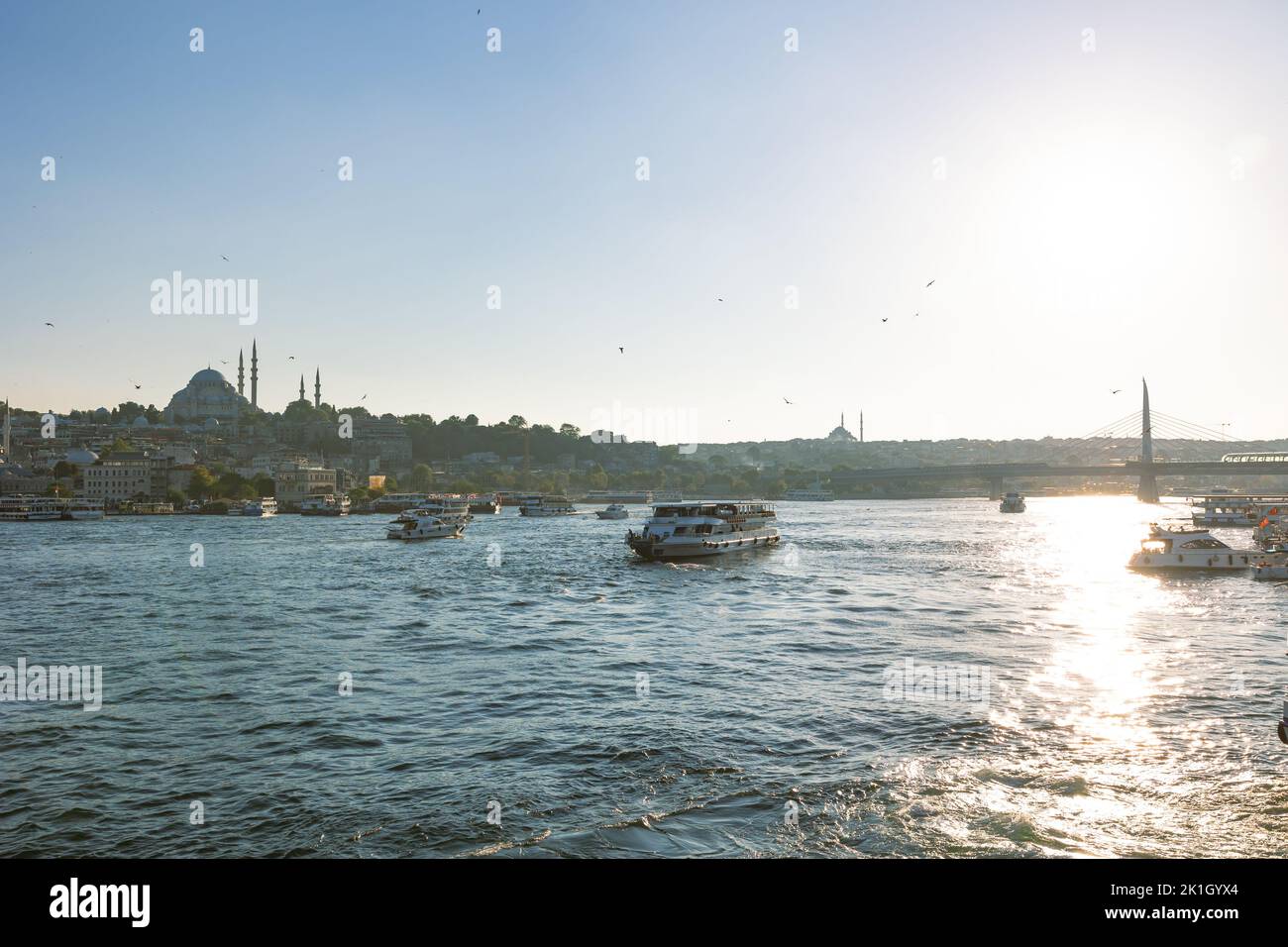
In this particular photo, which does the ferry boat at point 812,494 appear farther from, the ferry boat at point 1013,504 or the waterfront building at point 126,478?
the waterfront building at point 126,478

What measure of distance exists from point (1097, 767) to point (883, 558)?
33.0m

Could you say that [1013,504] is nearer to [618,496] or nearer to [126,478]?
[618,496]

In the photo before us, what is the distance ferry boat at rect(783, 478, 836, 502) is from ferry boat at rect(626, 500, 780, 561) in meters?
90.4

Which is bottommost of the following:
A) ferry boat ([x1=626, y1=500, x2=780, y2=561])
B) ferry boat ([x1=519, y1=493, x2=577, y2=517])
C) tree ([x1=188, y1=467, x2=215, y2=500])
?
ferry boat ([x1=519, y1=493, x2=577, y2=517])

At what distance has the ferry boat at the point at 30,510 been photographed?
276 feet

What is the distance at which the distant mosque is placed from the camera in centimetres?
17725

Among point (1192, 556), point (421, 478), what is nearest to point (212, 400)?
point (421, 478)

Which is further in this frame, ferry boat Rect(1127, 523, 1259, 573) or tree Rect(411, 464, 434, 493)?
tree Rect(411, 464, 434, 493)

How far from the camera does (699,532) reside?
151ft

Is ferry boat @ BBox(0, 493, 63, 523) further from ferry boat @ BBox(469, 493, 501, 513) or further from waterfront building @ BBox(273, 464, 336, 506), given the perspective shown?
ferry boat @ BBox(469, 493, 501, 513)

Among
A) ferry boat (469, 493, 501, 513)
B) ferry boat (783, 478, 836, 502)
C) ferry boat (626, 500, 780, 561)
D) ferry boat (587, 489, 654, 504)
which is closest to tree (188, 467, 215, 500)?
ferry boat (469, 493, 501, 513)

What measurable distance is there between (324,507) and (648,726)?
9664cm
